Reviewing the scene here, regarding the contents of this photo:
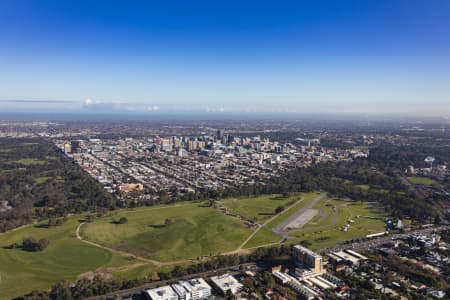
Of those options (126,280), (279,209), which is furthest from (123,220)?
(279,209)

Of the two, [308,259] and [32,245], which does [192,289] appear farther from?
[32,245]

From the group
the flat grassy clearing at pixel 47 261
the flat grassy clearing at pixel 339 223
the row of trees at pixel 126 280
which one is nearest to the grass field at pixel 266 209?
the flat grassy clearing at pixel 339 223

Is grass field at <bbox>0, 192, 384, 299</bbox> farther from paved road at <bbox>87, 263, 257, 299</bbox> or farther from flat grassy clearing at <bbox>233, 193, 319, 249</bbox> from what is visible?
paved road at <bbox>87, 263, 257, 299</bbox>

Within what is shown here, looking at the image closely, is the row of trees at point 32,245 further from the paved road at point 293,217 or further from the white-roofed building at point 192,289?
the paved road at point 293,217

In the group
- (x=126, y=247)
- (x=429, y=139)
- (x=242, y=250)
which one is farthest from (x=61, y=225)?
(x=429, y=139)

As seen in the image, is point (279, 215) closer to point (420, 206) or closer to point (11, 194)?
point (420, 206)

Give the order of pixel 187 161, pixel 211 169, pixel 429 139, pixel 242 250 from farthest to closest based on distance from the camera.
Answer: pixel 429 139 < pixel 187 161 < pixel 211 169 < pixel 242 250

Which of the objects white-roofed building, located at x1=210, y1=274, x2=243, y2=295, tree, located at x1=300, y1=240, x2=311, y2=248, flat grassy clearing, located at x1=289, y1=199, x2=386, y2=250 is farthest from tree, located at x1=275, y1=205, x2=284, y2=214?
white-roofed building, located at x1=210, y1=274, x2=243, y2=295
